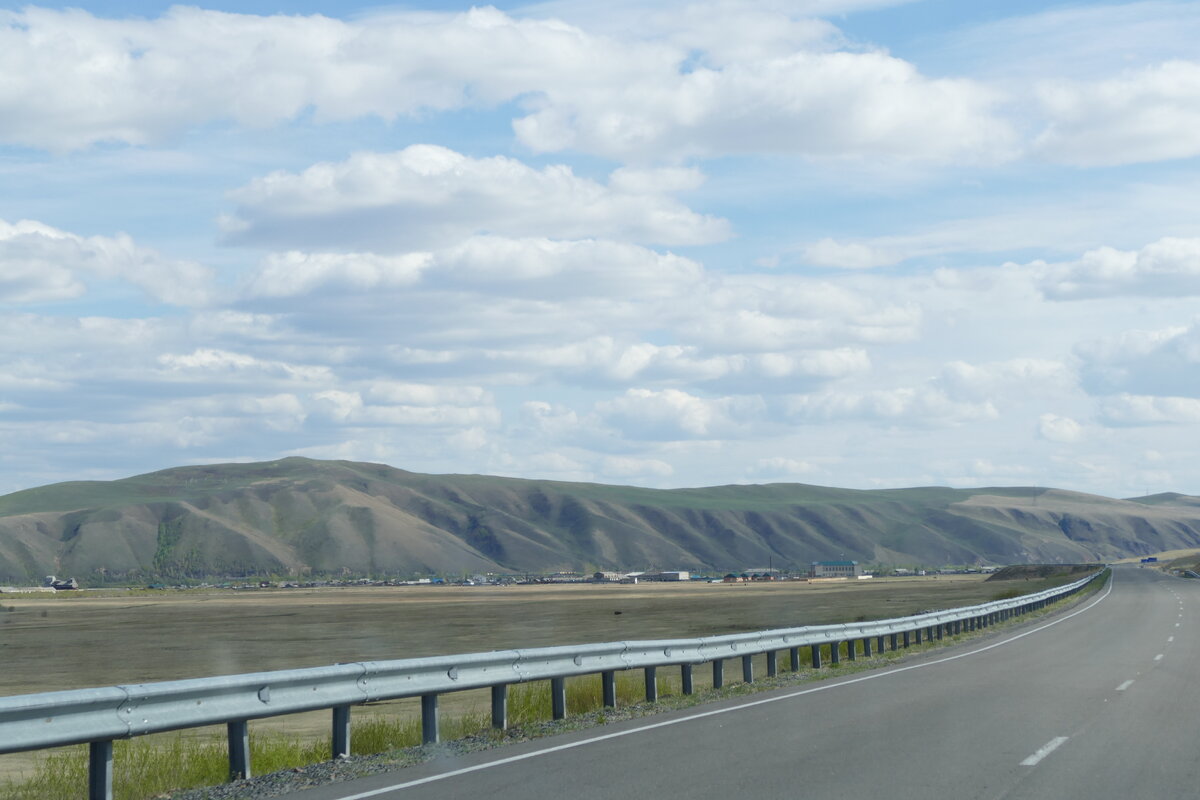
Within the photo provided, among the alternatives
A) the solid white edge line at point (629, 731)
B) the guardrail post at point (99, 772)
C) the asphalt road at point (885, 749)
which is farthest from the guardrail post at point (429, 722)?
the guardrail post at point (99, 772)

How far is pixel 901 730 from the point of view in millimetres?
13414

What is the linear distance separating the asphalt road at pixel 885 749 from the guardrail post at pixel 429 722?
2.29ft

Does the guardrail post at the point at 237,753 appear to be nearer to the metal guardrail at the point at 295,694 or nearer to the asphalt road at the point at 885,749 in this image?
the metal guardrail at the point at 295,694

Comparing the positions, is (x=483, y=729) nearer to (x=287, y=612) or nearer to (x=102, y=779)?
(x=102, y=779)

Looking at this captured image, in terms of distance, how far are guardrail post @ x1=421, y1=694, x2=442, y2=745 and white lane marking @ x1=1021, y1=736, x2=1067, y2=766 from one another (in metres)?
5.66

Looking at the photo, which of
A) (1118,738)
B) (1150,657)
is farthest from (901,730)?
(1150,657)

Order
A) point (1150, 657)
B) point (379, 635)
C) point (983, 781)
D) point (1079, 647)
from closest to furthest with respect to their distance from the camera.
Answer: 1. point (983, 781)
2. point (1150, 657)
3. point (1079, 647)
4. point (379, 635)

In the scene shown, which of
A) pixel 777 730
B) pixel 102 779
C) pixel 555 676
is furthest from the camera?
pixel 555 676

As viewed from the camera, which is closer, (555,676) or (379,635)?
(555,676)

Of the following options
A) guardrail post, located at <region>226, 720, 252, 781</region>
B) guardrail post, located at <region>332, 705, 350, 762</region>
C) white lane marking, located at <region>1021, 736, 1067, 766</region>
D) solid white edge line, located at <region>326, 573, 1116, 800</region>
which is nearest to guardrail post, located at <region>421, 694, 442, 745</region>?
guardrail post, located at <region>332, 705, 350, 762</region>

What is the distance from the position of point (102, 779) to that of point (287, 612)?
7338 centimetres

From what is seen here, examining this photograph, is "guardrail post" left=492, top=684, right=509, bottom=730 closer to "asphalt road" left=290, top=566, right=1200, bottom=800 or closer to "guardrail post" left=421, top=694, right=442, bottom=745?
"asphalt road" left=290, top=566, right=1200, bottom=800

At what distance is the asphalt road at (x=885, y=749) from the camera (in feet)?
32.8

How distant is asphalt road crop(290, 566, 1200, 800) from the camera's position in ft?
32.8
